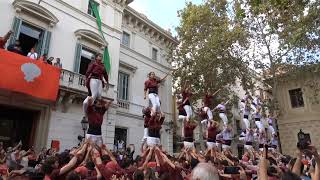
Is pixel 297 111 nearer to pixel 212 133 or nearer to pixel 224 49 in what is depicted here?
pixel 224 49

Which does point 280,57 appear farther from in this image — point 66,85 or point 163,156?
point 163,156

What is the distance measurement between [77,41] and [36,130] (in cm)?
609

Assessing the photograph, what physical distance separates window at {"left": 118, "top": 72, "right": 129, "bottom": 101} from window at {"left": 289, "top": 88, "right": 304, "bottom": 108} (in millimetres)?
19759

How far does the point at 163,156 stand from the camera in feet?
32.2

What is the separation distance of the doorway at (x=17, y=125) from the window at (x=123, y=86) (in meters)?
7.36

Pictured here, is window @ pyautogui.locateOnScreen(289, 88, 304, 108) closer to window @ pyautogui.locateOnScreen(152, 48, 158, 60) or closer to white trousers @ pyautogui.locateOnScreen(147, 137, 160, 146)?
window @ pyautogui.locateOnScreen(152, 48, 158, 60)

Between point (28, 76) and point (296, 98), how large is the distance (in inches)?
1130

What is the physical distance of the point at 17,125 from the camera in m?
16.9

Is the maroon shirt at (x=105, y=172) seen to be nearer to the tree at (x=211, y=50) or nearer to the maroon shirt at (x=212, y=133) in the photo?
the maroon shirt at (x=212, y=133)

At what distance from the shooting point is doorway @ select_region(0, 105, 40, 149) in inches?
640

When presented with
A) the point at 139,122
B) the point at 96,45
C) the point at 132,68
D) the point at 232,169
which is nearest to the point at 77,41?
the point at 96,45

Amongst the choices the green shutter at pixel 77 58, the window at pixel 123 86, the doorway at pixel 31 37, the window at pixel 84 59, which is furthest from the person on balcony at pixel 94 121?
the window at pixel 123 86

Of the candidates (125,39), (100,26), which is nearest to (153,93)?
(100,26)

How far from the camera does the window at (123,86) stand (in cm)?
2324
